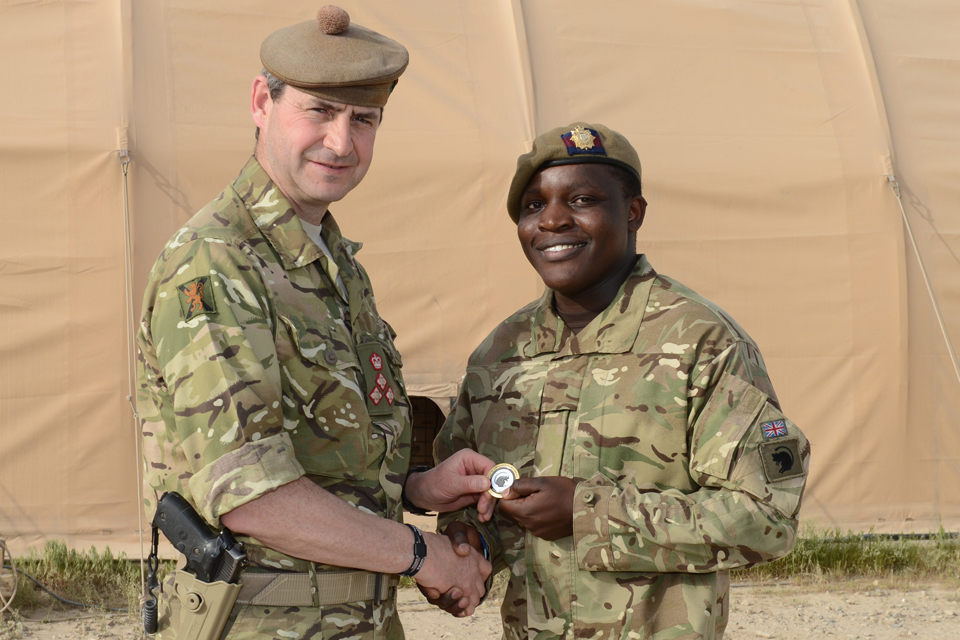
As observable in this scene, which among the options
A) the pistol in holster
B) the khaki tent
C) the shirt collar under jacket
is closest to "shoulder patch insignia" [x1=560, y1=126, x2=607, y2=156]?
the shirt collar under jacket

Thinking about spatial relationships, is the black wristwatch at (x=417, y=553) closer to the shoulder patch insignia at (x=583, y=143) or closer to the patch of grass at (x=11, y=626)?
the shoulder patch insignia at (x=583, y=143)

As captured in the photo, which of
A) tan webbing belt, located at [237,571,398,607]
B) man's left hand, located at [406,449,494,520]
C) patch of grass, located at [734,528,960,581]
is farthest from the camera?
patch of grass, located at [734,528,960,581]

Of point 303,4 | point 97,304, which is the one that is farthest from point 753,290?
point 97,304

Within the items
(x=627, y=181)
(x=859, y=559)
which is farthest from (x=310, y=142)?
(x=859, y=559)

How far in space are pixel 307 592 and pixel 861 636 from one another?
4.59 m

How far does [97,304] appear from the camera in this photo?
6.13 metres

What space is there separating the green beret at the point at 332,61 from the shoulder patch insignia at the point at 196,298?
1.77 feet

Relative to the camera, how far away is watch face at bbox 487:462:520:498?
7.59ft

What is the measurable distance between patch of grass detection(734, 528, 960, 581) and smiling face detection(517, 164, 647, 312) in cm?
456

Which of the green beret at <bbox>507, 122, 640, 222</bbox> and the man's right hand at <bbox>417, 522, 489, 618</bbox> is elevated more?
the green beret at <bbox>507, 122, 640, 222</bbox>

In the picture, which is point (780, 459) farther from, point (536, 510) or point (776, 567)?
point (776, 567)

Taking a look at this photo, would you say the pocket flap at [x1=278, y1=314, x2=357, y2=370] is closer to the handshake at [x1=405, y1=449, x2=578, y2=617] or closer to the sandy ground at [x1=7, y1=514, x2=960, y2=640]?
the handshake at [x1=405, y1=449, x2=578, y2=617]

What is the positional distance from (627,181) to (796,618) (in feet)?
13.9

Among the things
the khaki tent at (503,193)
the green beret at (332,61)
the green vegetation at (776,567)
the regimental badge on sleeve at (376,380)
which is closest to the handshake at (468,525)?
the regimental badge on sleeve at (376,380)
